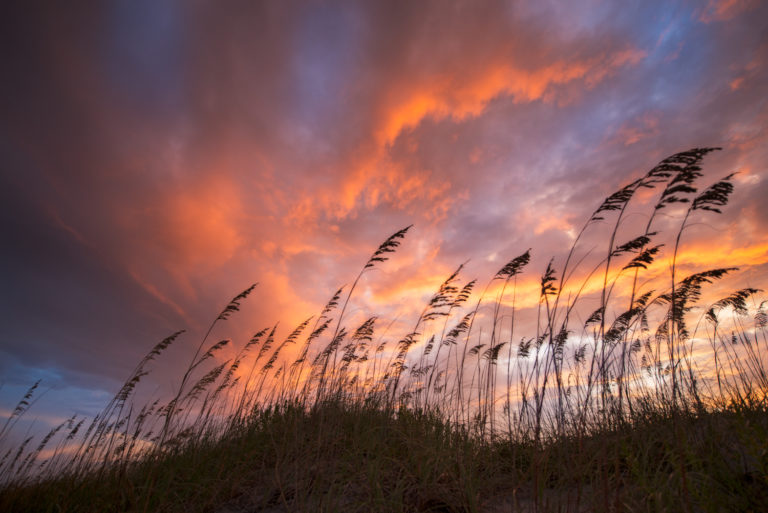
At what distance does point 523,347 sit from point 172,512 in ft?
18.6

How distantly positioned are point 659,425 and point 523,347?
2183 mm

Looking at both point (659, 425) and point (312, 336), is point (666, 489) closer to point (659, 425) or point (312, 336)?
point (659, 425)

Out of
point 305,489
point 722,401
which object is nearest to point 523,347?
point 722,401

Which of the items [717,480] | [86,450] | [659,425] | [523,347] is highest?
[523,347]

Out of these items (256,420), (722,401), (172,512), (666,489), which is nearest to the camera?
(666,489)

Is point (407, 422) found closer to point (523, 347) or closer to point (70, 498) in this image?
point (523, 347)

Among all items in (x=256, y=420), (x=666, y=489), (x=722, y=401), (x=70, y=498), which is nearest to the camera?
(x=666, y=489)

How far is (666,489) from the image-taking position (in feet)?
12.3

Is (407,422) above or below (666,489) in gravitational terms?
above

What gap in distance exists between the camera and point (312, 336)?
7.30 metres

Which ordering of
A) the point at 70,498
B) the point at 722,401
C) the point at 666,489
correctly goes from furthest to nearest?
the point at 722,401
the point at 70,498
the point at 666,489

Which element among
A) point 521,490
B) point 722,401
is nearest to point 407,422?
point 521,490

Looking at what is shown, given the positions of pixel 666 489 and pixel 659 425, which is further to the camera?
pixel 659 425

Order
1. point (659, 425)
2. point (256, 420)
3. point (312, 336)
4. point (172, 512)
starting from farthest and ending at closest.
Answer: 1. point (312, 336)
2. point (256, 420)
3. point (659, 425)
4. point (172, 512)
